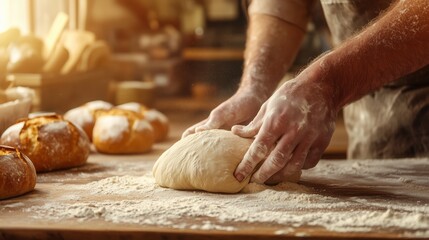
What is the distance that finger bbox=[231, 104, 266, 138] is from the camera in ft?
5.60

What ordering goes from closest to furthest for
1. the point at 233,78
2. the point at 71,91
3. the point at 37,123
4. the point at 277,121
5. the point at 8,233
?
the point at 8,233
the point at 277,121
the point at 37,123
the point at 71,91
the point at 233,78

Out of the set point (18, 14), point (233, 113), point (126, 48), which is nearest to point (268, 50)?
point (233, 113)

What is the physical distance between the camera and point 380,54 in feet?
5.44

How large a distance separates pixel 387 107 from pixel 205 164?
1057 millimetres

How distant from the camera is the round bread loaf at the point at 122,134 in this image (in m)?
2.39

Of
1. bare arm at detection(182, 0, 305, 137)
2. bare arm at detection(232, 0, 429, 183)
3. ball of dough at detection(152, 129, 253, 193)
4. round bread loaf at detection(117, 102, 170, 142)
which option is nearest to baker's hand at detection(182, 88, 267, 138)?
bare arm at detection(182, 0, 305, 137)

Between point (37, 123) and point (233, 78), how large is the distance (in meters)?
4.25

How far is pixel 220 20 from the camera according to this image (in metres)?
6.46

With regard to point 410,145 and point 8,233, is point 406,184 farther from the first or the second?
point 8,233

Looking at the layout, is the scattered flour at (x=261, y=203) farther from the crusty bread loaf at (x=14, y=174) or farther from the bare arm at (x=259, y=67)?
the bare arm at (x=259, y=67)

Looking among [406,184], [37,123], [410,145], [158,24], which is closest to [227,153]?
[406,184]

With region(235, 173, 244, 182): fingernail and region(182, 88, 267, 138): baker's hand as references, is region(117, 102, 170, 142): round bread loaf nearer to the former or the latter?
region(182, 88, 267, 138): baker's hand

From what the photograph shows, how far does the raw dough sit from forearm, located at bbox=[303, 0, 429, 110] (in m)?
0.30

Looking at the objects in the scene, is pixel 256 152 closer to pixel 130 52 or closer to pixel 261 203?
pixel 261 203
